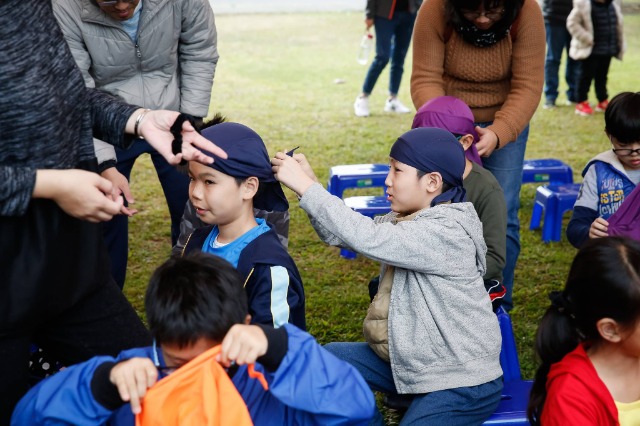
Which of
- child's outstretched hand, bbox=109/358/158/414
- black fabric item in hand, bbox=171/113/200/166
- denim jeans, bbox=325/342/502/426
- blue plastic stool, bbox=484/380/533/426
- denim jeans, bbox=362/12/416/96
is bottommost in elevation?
denim jeans, bbox=362/12/416/96

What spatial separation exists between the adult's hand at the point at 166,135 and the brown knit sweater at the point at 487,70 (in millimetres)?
1856

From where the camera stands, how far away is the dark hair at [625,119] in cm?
351

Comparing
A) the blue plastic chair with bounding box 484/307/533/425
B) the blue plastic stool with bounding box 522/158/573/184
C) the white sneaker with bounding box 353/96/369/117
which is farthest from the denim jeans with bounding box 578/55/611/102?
the blue plastic chair with bounding box 484/307/533/425

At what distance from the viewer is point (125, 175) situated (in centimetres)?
403

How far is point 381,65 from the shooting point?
9.45m

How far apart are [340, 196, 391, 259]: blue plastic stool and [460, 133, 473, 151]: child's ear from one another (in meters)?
1.62

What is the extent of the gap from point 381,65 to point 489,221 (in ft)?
20.5

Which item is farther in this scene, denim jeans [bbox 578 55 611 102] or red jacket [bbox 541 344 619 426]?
denim jeans [bbox 578 55 611 102]

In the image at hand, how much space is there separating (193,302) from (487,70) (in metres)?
2.39

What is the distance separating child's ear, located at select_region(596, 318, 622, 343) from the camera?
2318mm

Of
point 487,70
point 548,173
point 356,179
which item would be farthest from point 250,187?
point 548,173

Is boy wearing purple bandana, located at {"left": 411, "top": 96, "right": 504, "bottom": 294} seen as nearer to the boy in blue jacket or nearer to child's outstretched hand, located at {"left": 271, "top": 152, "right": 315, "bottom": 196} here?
child's outstretched hand, located at {"left": 271, "top": 152, "right": 315, "bottom": 196}

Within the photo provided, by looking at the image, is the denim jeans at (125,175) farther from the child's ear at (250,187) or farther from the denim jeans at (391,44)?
the denim jeans at (391,44)

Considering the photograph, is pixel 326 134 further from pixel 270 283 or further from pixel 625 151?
pixel 270 283
